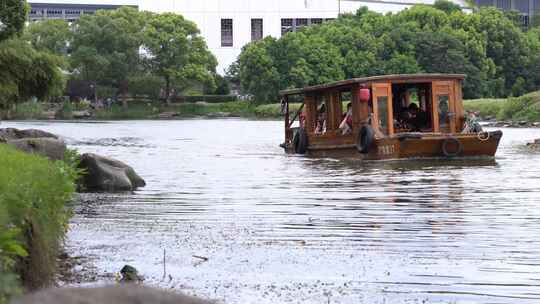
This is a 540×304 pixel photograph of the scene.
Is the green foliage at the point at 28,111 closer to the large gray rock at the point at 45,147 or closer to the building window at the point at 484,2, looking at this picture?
the building window at the point at 484,2

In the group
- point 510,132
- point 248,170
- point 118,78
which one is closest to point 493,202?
point 248,170

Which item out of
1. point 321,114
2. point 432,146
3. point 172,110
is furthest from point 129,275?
point 172,110

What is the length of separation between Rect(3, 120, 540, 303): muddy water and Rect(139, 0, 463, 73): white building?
10143 cm

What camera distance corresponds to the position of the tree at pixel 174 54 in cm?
10544

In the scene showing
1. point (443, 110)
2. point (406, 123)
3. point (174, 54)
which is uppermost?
point (174, 54)

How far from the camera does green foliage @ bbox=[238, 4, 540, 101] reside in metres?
98.9

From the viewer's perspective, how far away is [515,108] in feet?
226

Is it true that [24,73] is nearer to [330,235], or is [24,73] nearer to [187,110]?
[330,235]

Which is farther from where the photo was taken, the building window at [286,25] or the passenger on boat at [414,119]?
the building window at [286,25]

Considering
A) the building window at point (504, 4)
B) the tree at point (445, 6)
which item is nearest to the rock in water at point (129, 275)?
the tree at point (445, 6)

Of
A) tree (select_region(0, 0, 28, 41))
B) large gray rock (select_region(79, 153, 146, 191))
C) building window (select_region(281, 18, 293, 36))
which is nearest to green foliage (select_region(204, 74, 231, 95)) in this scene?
building window (select_region(281, 18, 293, 36))

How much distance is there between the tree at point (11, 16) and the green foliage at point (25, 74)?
3.97 meters

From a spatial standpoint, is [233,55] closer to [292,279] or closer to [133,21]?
[133,21]

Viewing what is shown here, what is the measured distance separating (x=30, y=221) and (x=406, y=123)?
936 inches
